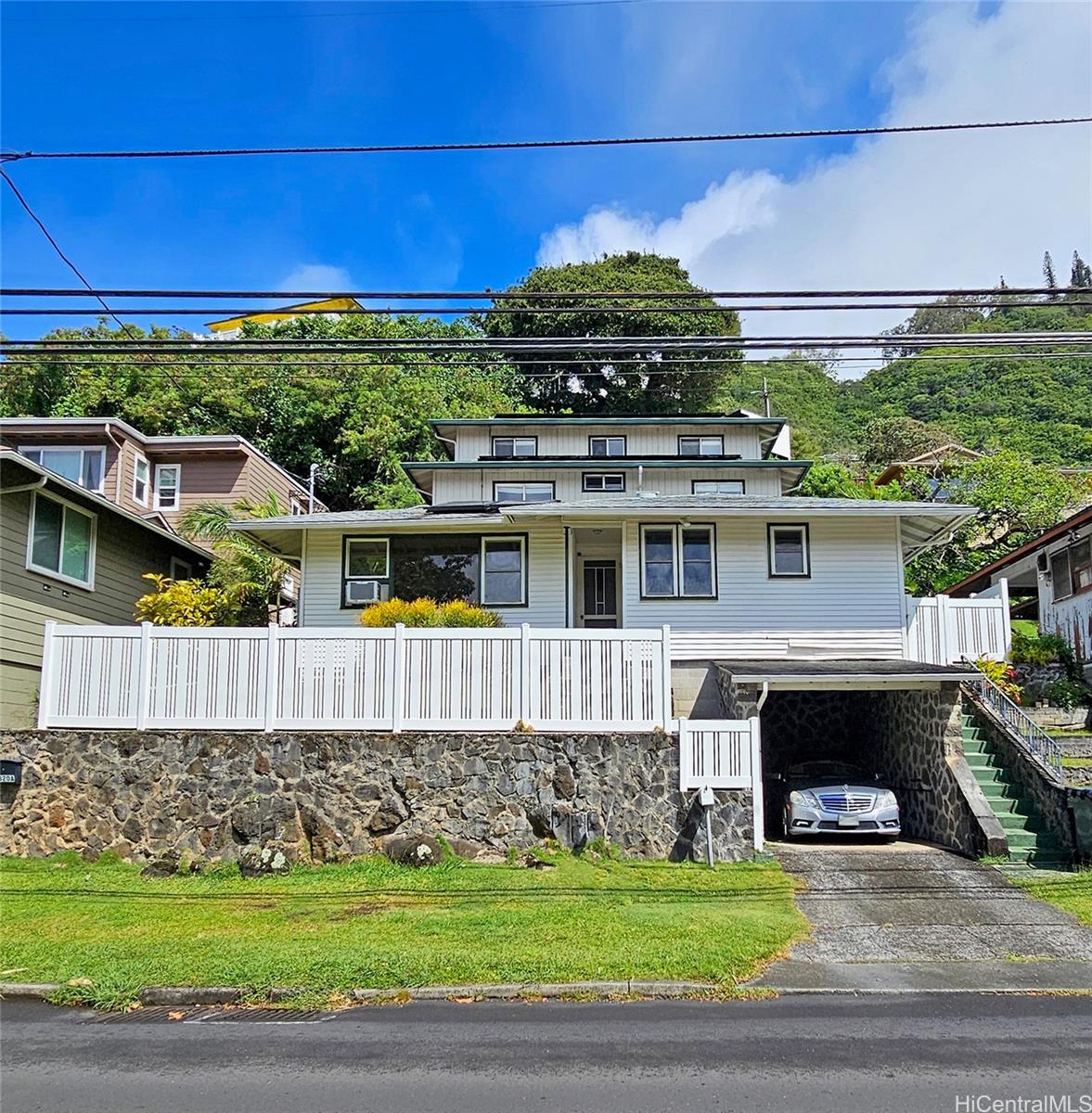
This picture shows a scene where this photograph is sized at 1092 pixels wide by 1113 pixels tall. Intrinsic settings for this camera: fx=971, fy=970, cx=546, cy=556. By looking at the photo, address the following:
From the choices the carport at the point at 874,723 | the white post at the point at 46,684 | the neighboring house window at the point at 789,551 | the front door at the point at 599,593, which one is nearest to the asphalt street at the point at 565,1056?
the white post at the point at 46,684

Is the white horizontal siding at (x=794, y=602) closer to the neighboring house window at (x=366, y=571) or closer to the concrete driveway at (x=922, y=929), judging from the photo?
the neighboring house window at (x=366, y=571)

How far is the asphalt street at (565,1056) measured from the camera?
5.96m

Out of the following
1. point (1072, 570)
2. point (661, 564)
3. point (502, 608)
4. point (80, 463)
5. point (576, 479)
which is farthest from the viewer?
point (80, 463)

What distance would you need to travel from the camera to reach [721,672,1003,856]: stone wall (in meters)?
14.3

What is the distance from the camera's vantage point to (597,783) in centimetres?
1305

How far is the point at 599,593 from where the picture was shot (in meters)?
21.2

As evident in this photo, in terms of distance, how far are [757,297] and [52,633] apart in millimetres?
10388

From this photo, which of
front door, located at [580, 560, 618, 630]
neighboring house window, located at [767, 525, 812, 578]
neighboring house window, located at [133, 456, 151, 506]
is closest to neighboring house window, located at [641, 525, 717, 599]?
neighboring house window, located at [767, 525, 812, 578]

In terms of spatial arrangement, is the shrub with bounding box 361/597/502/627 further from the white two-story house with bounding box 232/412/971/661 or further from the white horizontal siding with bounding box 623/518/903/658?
the white horizontal siding with bounding box 623/518/903/658

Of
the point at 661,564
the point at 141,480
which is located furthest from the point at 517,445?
the point at 141,480

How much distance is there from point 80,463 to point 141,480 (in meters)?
1.81

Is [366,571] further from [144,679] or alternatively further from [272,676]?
[144,679]

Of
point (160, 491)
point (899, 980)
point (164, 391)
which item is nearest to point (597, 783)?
point (899, 980)

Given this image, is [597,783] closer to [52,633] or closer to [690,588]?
[690,588]
